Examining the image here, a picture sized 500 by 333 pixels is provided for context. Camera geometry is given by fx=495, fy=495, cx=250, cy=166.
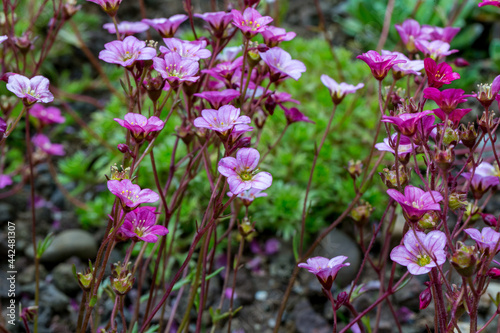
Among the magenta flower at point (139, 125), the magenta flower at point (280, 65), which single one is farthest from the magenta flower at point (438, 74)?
the magenta flower at point (139, 125)

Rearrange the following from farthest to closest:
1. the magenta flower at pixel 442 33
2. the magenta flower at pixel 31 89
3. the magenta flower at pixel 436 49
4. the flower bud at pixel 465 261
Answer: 1. the magenta flower at pixel 442 33
2. the magenta flower at pixel 436 49
3. the magenta flower at pixel 31 89
4. the flower bud at pixel 465 261

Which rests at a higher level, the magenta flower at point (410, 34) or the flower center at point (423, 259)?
the magenta flower at point (410, 34)

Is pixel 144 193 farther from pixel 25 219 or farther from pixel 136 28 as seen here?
pixel 25 219

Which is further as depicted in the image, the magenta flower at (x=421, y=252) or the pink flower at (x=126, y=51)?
the pink flower at (x=126, y=51)

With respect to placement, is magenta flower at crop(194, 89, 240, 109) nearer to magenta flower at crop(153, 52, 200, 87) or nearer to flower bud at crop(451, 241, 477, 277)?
magenta flower at crop(153, 52, 200, 87)

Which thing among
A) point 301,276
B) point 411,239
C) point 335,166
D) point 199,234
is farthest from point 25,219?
point 411,239

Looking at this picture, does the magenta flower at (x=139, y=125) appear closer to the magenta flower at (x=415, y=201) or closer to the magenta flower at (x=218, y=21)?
the magenta flower at (x=218, y=21)
